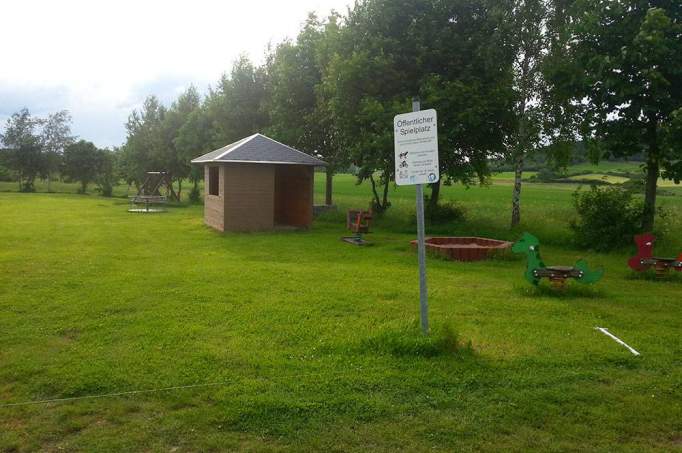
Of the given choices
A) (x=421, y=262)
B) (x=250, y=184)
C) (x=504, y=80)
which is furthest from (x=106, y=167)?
(x=421, y=262)

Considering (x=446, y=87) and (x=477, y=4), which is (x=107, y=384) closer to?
(x=446, y=87)

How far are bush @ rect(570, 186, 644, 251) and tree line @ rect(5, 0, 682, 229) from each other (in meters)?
0.45

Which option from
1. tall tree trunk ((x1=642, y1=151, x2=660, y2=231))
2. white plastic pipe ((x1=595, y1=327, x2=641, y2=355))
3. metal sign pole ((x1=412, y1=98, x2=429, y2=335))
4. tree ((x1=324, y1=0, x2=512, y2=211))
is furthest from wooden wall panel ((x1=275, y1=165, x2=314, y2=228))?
metal sign pole ((x1=412, y1=98, x2=429, y2=335))

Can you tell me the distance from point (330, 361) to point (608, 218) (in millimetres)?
11827

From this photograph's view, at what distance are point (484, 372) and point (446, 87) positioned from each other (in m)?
14.4

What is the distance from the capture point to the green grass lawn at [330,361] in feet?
13.9

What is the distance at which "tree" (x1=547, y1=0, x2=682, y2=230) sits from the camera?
522 inches

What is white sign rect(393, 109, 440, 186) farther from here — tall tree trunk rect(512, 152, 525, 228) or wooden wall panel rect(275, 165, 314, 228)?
wooden wall panel rect(275, 165, 314, 228)

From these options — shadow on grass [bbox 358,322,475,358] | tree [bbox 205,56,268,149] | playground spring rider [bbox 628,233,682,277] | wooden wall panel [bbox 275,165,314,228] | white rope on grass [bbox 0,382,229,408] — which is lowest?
white rope on grass [bbox 0,382,229,408]

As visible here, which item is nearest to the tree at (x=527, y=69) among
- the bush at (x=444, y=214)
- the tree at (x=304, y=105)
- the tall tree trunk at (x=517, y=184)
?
the tall tree trunk at (x=517, y=184)

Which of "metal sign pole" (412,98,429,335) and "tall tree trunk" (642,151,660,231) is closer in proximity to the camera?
"metal sign pole" (412,98,429,335)

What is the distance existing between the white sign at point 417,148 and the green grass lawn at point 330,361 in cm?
164

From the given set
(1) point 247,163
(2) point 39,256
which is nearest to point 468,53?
(1) point 247,163

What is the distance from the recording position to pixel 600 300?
29.3 ft
